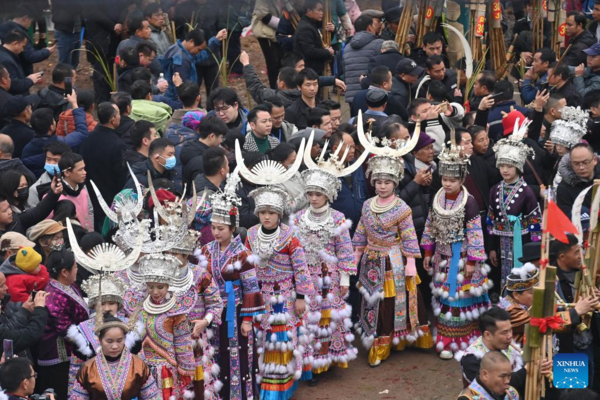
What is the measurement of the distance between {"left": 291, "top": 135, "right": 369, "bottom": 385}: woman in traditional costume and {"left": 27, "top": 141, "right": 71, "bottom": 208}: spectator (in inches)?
85.0

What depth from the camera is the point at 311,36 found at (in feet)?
41.3

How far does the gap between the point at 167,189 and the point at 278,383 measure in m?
1.78

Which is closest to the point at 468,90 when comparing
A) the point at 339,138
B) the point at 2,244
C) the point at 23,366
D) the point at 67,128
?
the point at 339,138

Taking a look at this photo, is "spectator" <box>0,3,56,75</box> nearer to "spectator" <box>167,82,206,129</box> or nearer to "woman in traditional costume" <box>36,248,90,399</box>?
"spectator" <box>167,82,206,129</box>

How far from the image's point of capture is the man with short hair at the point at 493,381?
19.8 ft

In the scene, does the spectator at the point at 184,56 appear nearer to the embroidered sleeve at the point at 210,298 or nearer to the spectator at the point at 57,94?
the spectator at the point at 57,94

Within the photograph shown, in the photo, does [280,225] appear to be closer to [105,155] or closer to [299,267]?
[299,267]

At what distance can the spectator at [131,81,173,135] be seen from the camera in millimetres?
10359

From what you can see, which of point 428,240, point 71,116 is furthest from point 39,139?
point 428,240

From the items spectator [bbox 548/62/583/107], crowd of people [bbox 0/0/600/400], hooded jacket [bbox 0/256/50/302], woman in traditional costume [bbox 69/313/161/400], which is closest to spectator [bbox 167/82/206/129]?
crowd of people [bbox 0/0/600/400]

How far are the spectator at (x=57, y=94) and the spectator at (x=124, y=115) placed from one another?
833 millimetres

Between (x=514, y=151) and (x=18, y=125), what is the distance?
4.77 m

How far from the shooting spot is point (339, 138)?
29.7ft

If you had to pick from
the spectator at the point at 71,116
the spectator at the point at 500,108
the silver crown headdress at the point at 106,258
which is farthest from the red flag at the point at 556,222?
the spectator at the point at 71,116
